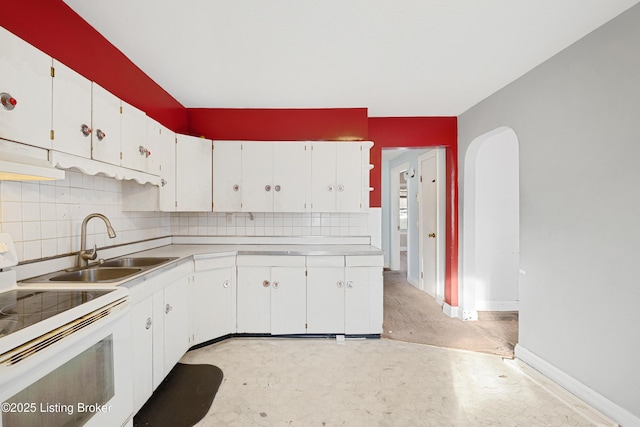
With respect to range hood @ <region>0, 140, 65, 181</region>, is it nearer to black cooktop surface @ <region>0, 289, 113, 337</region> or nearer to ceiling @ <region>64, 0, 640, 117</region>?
black cooktop surface @ <region>0, 289, 113, 337</region>

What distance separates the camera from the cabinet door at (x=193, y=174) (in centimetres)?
273

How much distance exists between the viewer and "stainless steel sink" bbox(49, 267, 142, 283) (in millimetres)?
1704

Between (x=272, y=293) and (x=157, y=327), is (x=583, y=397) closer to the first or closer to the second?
(x=272, y=293)

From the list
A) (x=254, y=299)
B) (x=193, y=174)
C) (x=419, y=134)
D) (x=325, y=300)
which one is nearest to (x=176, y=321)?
(x=254, y=299)

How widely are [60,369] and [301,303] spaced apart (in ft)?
6.19

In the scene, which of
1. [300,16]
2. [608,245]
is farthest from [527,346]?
[300,16]

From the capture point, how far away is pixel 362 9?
5.45 ft

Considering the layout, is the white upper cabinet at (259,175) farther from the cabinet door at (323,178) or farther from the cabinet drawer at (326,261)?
the cabinet drawer at (326,261)

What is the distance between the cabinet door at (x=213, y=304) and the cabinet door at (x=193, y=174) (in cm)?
74

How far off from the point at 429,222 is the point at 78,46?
425 centimetres

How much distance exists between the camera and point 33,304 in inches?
46.7

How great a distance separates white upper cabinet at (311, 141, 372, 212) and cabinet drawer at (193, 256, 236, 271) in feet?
3.31

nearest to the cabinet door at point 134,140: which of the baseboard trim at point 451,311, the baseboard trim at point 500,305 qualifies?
the baseboard trim at point 451,311

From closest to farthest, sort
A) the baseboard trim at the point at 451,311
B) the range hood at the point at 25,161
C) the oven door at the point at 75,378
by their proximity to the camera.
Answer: the oven door at the point at 75,378 < the range hood at the point at 25,161 < the baseboard trim at the point at 451,311
